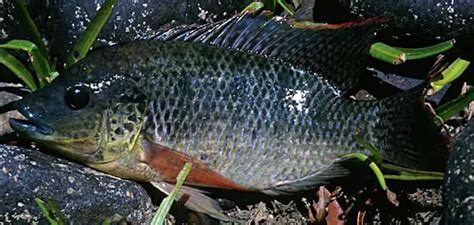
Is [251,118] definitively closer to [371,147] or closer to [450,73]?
[371,147]

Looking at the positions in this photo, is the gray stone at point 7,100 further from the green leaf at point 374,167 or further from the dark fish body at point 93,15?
the green leaf at point 374,167

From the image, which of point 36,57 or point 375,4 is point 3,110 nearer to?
point 36,57

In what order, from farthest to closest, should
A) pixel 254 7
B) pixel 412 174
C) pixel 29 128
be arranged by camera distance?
1. pixel 254 7
2. pixel 412 174
3. pixel 29 128

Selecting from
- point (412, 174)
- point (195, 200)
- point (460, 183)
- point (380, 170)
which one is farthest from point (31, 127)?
point (460, 183)

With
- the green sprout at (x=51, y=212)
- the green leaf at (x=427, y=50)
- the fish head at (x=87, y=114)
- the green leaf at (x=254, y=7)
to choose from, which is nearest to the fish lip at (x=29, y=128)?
the fish head at (x=87, y=114)

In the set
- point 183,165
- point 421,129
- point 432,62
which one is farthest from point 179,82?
point 432,62

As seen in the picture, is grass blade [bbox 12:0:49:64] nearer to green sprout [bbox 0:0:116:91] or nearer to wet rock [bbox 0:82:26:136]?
green sprout [bbox 0:0:116:91]

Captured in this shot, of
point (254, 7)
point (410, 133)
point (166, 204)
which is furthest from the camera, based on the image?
point (254, 7)
